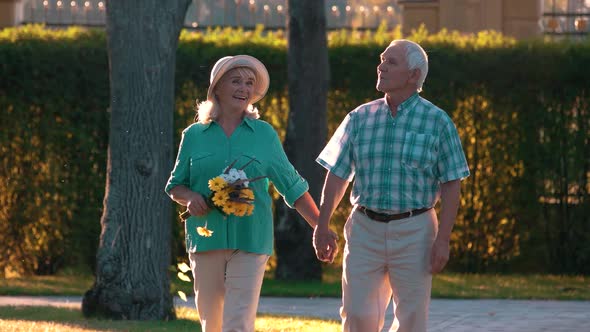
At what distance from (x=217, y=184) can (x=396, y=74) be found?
3.83ft

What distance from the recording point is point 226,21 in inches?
814

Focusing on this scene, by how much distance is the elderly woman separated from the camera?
6.58 metres

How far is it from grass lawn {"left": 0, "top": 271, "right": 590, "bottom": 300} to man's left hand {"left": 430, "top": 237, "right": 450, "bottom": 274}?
6.84m

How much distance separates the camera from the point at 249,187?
21.8 ft

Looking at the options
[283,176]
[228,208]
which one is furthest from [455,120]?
[228,208]

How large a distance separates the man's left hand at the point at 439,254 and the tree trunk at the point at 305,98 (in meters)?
7.78

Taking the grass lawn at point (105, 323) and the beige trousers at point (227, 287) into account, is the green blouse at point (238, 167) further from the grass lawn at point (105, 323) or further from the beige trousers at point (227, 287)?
the grass lawn at point (105, 323)

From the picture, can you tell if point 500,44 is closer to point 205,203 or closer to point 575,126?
point 575,126

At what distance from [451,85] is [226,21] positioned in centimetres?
607

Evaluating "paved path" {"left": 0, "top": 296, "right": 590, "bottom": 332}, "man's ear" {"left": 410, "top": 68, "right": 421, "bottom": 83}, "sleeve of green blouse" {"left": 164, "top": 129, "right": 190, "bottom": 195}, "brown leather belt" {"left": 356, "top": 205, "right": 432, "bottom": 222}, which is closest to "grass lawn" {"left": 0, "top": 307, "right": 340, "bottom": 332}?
"paved path" {"left": 0, "top": 296, "right": 590, "bottom": 332}

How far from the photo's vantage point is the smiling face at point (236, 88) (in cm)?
677

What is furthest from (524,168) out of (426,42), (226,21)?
(226,21)

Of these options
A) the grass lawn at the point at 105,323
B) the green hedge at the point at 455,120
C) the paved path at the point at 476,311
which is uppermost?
the green hedge at the point at 455,120

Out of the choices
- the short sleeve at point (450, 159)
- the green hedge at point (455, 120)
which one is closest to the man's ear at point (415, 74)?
the short sleeve at point (450, 159)
